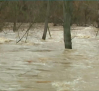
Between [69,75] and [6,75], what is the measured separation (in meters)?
1.56

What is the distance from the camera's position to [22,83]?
6023 mm

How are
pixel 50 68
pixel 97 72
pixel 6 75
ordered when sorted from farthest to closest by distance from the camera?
pixel 50 68 → pixel 97 72 → pixel 6 75

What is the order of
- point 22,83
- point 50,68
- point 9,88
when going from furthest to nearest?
point 50,68 → point 22,83 → point 9,88

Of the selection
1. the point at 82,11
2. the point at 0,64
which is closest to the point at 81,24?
the point at 82,11

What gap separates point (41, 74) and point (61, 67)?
1.28 metres

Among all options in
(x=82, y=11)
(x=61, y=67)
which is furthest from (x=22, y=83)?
(x=82, y=11)

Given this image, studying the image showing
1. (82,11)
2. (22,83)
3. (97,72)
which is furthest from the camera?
(82,11)

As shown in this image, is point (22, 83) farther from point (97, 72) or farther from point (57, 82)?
point (97, 72)

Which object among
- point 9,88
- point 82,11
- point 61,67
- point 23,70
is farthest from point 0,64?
point 82,11

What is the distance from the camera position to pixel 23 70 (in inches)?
301

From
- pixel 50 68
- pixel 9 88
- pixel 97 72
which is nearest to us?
pixel 9 88

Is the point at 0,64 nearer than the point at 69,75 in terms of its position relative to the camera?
No

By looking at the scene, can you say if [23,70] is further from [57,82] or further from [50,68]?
[57,82]

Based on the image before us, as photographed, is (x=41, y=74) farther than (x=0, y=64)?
No
